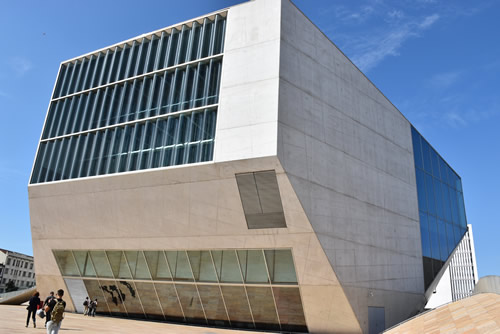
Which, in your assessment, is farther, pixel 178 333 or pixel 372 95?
pixel 372 95

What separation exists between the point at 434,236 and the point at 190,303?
758 inches

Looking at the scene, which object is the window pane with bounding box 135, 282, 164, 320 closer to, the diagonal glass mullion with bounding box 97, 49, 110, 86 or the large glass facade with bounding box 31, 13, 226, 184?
the large glass facade with bounding box 31, 13, 226, 184

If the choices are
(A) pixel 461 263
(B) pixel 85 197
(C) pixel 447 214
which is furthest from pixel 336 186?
(A) pixel 461 263

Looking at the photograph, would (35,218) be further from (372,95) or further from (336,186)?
(372,95)

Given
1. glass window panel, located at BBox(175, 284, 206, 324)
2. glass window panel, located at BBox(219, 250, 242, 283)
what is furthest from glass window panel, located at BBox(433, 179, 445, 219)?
glass window panel, located at BBox(175, 284, 206, 324)

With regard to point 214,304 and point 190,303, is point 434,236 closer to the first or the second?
point 214,304

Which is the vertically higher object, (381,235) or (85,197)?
(85,197)

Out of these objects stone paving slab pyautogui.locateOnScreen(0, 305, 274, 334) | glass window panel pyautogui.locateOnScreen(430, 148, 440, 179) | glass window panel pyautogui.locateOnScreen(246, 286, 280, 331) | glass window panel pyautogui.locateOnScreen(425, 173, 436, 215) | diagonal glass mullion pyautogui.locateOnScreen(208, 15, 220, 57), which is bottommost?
stone paving slab pyautogui.locateOnScreen(0, 305, 274, 334)

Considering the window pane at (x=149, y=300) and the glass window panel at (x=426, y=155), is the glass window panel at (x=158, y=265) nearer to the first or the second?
the window pane at (x=149, y=300)

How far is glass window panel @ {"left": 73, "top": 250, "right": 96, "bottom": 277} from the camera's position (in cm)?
2514

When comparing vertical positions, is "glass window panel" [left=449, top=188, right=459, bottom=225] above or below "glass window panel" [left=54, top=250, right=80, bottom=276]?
above

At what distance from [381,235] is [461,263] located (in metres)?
93.4

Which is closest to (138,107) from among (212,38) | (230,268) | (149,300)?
(212,38)

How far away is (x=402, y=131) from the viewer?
28.5 m
